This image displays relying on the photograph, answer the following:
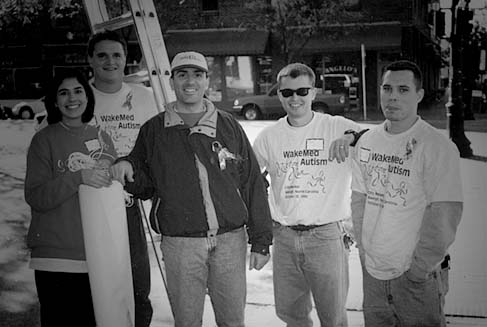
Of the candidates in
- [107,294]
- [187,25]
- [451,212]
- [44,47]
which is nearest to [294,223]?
[451,212]

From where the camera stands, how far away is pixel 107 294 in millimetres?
2178

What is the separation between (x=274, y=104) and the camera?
95.3 inches

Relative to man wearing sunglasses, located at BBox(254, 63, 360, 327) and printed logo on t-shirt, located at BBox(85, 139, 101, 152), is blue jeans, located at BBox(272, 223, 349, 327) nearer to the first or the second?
man wearing sunglasses, located at BBox(254, 63, 360, 327)

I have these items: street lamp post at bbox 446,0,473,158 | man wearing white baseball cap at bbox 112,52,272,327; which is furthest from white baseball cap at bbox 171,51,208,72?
street lamp post at bbox 446,0,473,158

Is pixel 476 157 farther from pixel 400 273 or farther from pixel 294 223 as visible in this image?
pixel 294 223

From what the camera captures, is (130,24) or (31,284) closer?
(130,24)

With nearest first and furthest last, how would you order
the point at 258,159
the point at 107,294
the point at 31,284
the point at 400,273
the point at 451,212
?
1. the point at 451,212
2. the point at 400,273
3. the point at 107,294
4. the point at 258,159
5. the point at 31,284

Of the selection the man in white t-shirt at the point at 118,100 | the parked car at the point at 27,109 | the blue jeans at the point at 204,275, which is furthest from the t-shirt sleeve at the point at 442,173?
the parked car at the point at 27,109

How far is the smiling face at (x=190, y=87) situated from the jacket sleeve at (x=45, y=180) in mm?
472

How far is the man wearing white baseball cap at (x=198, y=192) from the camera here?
204cm

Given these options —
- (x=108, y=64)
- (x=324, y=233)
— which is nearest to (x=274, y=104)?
(x=324, y=233)

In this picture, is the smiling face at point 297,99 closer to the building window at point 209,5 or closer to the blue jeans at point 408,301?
the building window at point 209,5

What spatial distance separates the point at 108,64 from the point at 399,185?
1.27 metres

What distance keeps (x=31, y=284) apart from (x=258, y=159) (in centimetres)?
150
